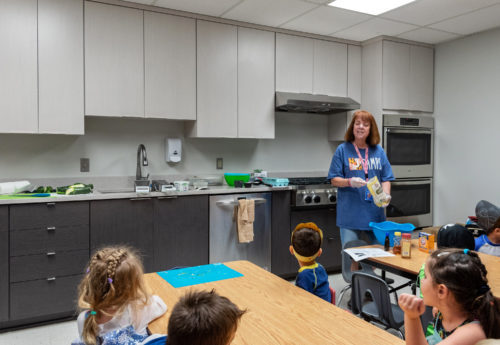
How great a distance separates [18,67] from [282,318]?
113 inches

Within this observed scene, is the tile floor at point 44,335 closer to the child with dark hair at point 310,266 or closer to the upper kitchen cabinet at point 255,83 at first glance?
the child with dark hair at point 310,266

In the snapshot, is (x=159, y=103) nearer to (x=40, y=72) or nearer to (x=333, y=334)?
(x=40, y=72)

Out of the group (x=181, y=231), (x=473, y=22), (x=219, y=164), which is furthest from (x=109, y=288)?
(x=473, y=22)

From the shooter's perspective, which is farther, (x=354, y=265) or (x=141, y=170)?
(x=141, y=170)

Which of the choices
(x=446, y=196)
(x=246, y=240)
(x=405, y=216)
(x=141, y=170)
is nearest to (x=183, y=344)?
(x=246, y=240)

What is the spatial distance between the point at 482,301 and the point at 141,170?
3.19m

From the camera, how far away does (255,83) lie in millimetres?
4109

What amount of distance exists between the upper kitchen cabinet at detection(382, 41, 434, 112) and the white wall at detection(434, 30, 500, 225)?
12cm

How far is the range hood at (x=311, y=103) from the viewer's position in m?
4.14

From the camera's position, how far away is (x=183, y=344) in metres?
0.90

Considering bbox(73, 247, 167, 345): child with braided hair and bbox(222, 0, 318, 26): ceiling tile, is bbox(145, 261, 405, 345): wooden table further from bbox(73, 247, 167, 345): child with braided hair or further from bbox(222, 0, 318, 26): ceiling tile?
bbox(222, 0, 318, 26): ceiling tile

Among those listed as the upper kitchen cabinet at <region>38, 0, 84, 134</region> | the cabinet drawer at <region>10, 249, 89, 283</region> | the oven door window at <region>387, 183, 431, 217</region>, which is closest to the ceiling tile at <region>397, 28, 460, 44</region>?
the oven door window at <region>387, 183, 431, 217</region>

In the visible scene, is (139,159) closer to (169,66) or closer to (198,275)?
(169,66)

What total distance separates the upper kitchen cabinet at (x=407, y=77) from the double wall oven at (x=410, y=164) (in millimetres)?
159
